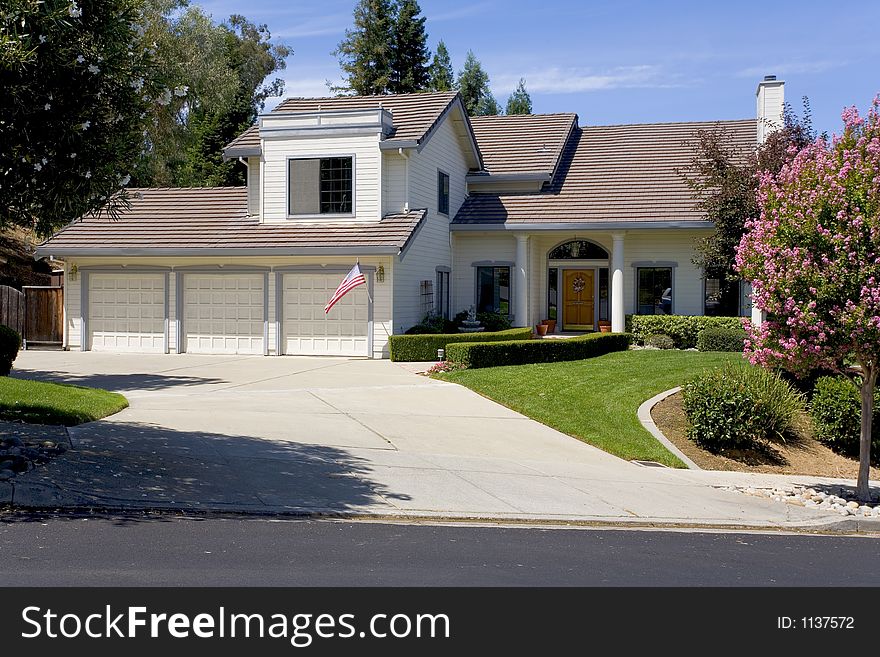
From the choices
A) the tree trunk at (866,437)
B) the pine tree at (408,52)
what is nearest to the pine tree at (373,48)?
the pine tree at (408,52)

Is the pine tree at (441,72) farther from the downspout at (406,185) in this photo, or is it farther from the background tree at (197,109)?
the downspout at (406,185)

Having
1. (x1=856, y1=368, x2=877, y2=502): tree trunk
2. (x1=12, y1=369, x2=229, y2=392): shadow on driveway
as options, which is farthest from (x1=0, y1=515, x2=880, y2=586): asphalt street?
(x1=12, y1=369, x2=229, y2=392): shadow on driveway

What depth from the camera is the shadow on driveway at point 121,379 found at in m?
17.9

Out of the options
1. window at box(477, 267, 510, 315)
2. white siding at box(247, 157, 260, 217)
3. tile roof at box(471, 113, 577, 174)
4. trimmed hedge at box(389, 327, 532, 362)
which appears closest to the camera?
trimmed hedge at box(389, 327, 532, 362)

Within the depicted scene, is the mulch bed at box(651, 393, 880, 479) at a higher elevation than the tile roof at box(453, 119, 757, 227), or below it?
below

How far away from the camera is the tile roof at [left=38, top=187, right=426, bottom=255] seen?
79.4 ft

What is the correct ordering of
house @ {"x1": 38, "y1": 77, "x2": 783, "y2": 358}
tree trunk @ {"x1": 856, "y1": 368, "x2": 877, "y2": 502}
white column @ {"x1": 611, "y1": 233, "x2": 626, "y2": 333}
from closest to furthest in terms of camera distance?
tree trunk @ {"x1": 856, "y1": 368, "x2": 877, "y2": 502}, house @ {"x1": 38, "y1": 77, "x2": 783, "y2": 358}, white column @ {"x1": 611, "y1": 233, "x2": 626, "y2": 333}

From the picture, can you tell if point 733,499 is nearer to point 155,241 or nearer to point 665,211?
point 665,211

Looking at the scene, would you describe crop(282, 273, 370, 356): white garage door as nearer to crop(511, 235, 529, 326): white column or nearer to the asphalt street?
crop(511, 235, 529, 326): white column

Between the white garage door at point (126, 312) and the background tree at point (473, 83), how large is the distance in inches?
1440

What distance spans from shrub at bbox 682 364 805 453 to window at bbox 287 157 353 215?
1247 centimetres

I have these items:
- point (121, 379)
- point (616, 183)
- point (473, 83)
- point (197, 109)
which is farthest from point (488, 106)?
point (121, 379)

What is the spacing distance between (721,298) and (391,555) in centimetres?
2144

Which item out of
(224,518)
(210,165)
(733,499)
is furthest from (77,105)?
(210,165)
